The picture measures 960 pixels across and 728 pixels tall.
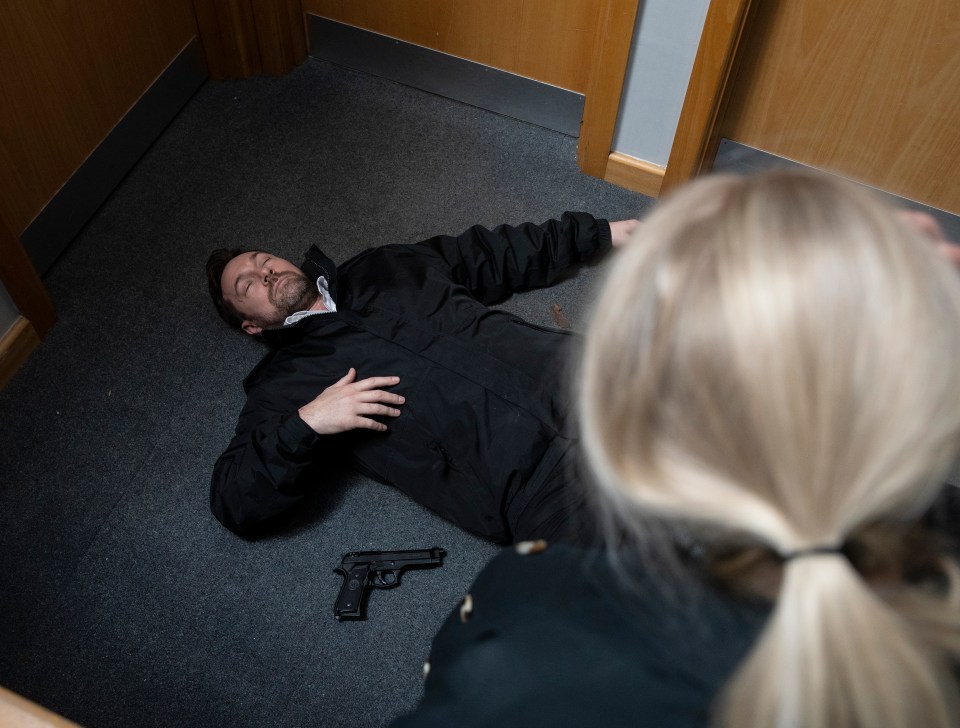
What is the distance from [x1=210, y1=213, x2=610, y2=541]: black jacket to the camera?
5.66 feet

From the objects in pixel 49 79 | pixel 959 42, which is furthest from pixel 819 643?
pixel 49 79

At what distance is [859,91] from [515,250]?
2.93ft

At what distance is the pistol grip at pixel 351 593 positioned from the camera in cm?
174

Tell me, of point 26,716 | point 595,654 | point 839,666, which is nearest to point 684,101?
point 595,654

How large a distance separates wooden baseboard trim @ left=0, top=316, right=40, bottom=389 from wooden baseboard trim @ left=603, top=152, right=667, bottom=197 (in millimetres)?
1573

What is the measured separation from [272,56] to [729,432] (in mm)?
2416

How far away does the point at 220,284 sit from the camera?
2021 millimetres

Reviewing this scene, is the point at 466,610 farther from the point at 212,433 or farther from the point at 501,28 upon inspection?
the point at 501,28

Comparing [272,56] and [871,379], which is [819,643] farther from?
[272,56]

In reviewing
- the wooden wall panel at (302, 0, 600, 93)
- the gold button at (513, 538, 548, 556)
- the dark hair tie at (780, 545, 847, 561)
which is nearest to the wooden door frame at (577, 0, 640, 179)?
the wooden wall panel at (302, 0, 600, 93)

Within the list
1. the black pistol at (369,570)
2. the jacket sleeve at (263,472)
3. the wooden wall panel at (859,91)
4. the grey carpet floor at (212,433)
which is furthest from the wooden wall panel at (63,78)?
the wooden wall panel at (859,91)

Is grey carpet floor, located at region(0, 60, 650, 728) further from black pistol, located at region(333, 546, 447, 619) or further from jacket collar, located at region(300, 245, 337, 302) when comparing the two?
jacket collar, located at region(300, 245, 337, 302)

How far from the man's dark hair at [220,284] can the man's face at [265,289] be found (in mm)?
26

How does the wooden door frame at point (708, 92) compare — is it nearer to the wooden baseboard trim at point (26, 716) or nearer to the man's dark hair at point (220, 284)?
the man's dark hair at point (220, 284)
